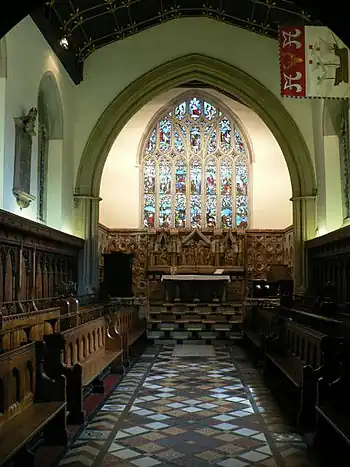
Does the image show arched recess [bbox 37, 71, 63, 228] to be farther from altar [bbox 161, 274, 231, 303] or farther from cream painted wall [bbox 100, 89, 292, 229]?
cream painted wall [bbox 100, 89, 292, 229]

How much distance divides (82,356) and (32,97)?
220 inches

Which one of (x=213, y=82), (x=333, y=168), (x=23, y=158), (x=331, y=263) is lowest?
(x=331, y=263)

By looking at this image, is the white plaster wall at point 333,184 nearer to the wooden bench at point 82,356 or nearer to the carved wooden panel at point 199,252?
the carved wooden panel at point 199,252

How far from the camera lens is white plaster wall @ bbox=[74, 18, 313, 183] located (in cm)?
1420

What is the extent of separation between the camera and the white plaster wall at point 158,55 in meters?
14.2

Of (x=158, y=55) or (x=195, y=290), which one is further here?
(x=195, y=290)

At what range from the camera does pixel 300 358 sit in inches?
250

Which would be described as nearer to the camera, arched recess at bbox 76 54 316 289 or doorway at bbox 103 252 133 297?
arched recess at bbox 76 54 316 289

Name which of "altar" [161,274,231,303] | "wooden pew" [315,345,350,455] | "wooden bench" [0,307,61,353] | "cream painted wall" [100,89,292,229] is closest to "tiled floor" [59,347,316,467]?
"wooden pew" [315,345,350,455]

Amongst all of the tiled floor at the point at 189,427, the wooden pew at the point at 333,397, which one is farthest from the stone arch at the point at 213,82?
the wooden pew at the point at 333,397

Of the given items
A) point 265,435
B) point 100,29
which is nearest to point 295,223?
point 100,29

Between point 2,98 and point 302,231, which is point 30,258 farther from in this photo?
point 302,231

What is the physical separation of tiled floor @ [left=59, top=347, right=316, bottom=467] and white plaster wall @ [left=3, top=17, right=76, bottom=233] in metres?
3.88

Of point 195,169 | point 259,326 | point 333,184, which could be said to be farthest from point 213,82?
point 259,326
